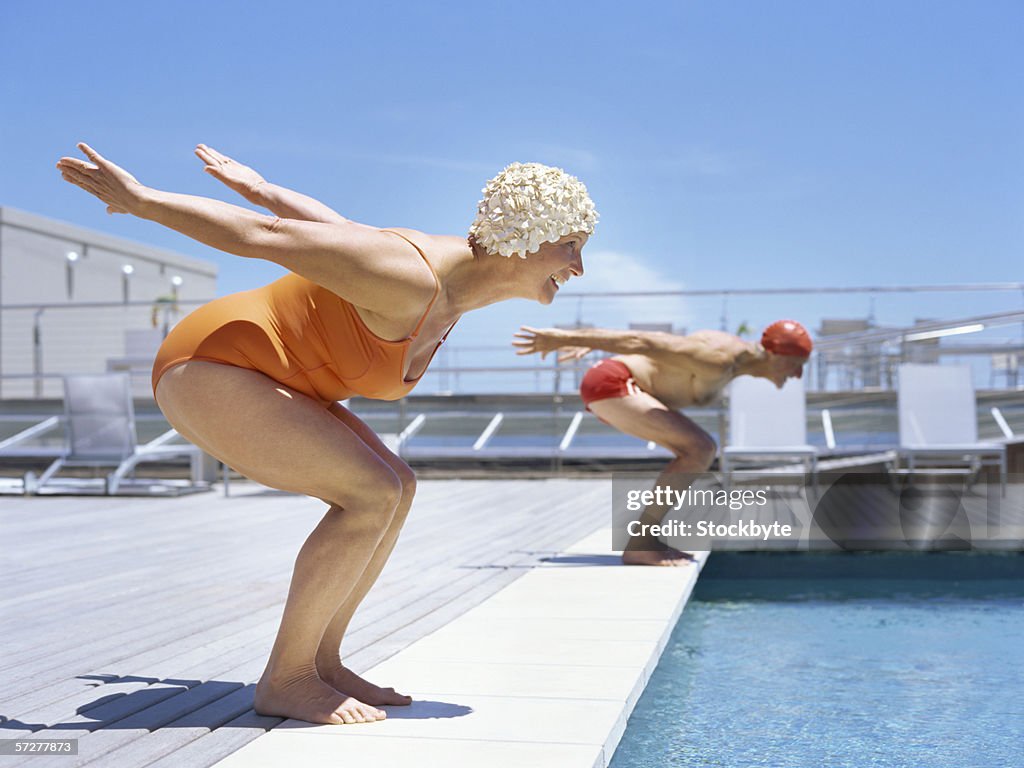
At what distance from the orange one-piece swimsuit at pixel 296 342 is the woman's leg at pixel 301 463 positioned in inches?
1.3

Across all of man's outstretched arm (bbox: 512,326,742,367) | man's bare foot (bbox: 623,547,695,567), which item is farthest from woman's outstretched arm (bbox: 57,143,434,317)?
man's bare foot (bbox: 623,547,695,567)

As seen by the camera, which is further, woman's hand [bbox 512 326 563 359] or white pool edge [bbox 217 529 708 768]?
woman's hand [bbox 512 326 563 359]

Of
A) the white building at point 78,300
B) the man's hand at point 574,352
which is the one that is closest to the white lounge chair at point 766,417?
the man's hand at point 574,352

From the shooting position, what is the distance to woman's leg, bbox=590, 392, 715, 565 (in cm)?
477

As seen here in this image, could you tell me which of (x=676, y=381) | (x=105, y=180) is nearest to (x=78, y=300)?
(x=676, y=381)

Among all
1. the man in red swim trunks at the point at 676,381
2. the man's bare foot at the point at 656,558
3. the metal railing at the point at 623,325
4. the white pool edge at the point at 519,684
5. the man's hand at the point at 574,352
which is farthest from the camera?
the metal railing at the point at 623,325

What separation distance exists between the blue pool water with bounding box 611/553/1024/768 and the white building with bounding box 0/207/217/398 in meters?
7.15

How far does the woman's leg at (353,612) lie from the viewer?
235 cm

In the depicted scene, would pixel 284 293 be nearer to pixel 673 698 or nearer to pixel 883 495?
pixel 673 698

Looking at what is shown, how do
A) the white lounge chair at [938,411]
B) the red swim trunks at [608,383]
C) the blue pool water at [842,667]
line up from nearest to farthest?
the blue pool water at [842,667]
the red swim trunks at [608,383]
the white lounge chair at [938,411]

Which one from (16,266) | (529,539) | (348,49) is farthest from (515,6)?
(16,266)

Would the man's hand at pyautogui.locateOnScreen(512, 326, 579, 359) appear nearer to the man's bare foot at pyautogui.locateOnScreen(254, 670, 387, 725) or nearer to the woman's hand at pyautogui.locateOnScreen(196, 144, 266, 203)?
the woman's hand at pyautogui.locateOnScreen(196, 144, 266, 203)

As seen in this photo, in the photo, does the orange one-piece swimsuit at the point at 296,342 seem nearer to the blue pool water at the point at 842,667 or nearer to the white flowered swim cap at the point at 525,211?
the white flowered swim cap at the point at 525,211

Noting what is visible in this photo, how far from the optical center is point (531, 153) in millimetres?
2465
